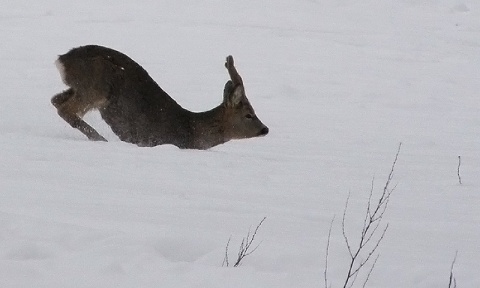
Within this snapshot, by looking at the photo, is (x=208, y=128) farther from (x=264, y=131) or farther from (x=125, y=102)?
(x=125, y=102)

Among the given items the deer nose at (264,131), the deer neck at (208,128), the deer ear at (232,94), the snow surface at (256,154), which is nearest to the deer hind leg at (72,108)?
the snow surface at (256,154)

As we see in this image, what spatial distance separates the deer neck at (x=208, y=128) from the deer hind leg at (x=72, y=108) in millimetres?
1075

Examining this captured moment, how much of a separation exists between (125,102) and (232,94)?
1116 mm

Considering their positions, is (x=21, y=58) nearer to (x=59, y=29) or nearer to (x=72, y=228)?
(x=59, y=29)

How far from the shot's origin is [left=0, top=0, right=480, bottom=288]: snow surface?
193 inches

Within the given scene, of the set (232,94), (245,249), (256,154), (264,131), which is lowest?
(264,131)

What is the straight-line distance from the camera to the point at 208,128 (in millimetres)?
9828

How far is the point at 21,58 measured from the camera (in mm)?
13914

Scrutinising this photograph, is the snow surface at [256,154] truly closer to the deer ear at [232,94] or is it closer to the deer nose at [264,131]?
the deer nose at [264,131]

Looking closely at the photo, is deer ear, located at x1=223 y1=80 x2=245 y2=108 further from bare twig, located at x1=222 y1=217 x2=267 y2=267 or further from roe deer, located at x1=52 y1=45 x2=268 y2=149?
bare twig, located at x1=222 y1=217 x2=267 y2=267

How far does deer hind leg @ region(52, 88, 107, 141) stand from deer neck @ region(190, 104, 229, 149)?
1075 millimetres

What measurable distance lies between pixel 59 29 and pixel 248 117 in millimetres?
7328

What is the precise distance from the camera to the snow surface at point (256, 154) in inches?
193

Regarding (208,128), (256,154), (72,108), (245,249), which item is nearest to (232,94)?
(208,128)
